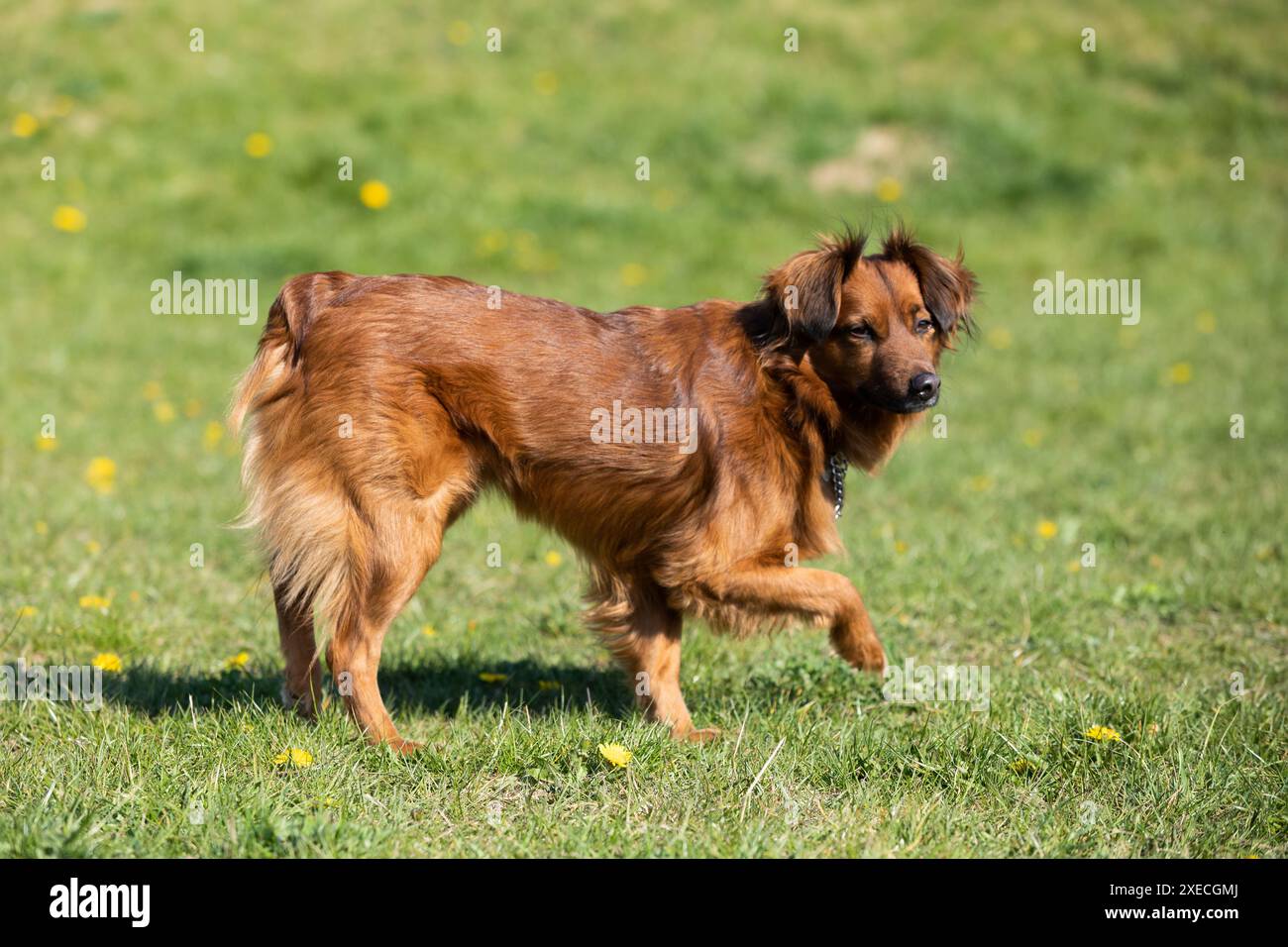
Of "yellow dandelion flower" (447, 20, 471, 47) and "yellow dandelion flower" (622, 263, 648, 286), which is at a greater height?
"yellow dandelion flower" (447, 20, 471, 47)

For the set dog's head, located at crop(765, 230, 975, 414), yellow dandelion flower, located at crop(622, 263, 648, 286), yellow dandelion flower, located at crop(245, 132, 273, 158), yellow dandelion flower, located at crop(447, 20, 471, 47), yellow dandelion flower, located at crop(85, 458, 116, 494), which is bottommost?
yellow dandelion flower, located at crop(85, 458, 116, 494)

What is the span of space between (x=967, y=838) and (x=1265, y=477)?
17.2 ft

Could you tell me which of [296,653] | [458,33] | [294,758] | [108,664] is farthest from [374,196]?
[294,758]

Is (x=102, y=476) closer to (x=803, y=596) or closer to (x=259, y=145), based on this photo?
(x=803, y=596)

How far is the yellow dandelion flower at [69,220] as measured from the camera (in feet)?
40.1

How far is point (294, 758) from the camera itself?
3.83m

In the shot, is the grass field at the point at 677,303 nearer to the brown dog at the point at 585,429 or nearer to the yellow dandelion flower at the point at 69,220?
the yellow dandelion flower at the point at 69,220

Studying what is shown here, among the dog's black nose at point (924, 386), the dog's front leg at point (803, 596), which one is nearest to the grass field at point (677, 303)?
the dog's front leg at point (803, 596)

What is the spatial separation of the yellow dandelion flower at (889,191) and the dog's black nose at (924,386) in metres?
9.37

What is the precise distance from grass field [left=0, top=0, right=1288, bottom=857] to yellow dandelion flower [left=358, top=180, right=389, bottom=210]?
0.15ft

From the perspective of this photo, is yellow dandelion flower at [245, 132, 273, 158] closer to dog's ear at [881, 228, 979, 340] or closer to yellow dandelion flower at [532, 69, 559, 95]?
yellow dandelion flower at [532, 69, 559, 95]

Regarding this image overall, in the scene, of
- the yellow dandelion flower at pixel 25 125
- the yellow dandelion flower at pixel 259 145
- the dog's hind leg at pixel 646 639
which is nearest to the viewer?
the dog's hind leg at pixel 646 639

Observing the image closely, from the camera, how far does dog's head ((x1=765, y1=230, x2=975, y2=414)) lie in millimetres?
4301

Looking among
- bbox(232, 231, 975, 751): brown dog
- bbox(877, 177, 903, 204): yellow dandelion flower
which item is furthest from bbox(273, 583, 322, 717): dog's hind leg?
bbox(877, 177, 903, 204): yellow dandelion flower
